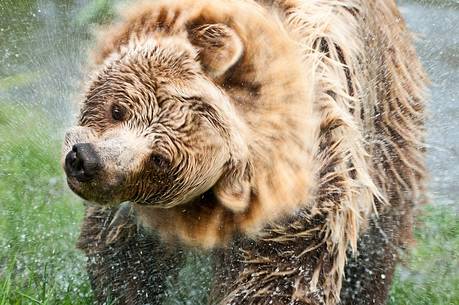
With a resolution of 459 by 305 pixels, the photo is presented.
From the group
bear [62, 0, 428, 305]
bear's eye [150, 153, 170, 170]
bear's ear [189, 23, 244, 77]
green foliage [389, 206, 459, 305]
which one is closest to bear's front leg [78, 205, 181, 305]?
bear [62, 0, 428, 305]

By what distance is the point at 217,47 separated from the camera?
3.12 meters

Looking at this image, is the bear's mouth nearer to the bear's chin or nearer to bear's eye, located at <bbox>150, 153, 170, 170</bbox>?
the bear's chin

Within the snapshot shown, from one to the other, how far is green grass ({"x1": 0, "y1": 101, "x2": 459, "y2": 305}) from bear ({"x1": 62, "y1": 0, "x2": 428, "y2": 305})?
0.93 ft

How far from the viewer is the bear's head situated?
9.37 ft

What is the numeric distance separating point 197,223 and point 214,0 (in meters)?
0.86

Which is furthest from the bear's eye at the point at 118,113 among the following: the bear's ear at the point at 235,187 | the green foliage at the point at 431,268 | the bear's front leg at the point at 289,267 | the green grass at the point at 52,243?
the green foliage at the point at 431,268

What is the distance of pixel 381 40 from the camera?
3.98 meters

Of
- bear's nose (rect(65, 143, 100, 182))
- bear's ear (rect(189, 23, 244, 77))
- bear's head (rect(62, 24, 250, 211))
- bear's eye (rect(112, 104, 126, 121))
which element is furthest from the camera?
bear's ear (rect(189, 23, 244, 77))

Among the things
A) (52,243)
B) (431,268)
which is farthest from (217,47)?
(431,268)

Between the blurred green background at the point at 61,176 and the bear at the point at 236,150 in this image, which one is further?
the blurred green background at the point at 61,176

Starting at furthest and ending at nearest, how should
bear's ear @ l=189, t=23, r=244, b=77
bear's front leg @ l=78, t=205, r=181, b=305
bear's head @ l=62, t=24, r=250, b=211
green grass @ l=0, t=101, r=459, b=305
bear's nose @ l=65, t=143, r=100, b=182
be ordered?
green grass @ l=0, t=101, r=459, b=305
bear's front leg @ l=78, t=205, r=181, b=305
bear's ear @ l=189, t=23, r=244, b=77
bear's head @ l=62, t=24, r=250, b=211
bear's nose @ l=65, t=143, r=100, b=182

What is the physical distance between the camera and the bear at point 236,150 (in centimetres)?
298

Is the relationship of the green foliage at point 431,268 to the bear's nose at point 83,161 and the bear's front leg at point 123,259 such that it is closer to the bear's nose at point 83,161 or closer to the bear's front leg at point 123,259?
the bear's front leg at point 123,259

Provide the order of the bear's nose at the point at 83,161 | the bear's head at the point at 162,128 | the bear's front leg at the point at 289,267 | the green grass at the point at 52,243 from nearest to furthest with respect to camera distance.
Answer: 1. the bear's nose at the point at 83,161
2. the bear's head at the point at 162,128
3. the bear's front leg at the point at 289,267
4. the green grass at the point at 52,243
